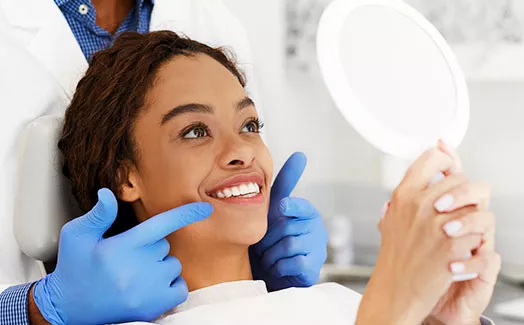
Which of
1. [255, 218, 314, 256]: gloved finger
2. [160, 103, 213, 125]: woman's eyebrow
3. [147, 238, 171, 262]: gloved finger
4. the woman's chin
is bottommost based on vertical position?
[255, 218, 314, 256]: gloved finger

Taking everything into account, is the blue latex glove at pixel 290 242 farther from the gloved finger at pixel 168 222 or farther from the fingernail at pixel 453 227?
the fingernail at pixel 453 227

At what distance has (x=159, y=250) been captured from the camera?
4.98 ft

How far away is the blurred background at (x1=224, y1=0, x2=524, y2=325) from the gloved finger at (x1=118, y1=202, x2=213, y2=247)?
36.7 inches

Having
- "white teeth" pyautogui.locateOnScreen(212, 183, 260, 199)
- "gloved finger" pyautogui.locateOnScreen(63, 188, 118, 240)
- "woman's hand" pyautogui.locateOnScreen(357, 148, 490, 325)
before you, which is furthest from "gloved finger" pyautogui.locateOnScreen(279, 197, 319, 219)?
"woman's hand" pyautogui.locateOnScreen(357, 148, 490, 325)

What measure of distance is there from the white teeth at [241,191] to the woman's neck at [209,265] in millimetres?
108

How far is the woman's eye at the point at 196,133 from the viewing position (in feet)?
5.25

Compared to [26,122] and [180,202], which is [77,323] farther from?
[26,122]

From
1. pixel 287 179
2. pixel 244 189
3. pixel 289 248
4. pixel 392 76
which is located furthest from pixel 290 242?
pixel 392 76

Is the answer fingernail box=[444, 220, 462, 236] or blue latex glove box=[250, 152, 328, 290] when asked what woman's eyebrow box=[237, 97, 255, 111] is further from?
fingernail box=[444, 220, 462, 236]

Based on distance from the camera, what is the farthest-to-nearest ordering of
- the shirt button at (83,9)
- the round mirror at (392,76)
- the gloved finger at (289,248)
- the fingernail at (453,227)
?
the shirt button at (83,9), the gloved finger at (289,248), the round mirror at (392,76), the fingernail at (453,227)

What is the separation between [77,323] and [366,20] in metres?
0.77

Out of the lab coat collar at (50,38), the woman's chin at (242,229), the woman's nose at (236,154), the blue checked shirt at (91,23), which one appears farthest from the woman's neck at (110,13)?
the woman's chin at (242,229)

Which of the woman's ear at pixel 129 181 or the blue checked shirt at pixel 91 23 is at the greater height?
the blue checked shirt at pixel 91 23

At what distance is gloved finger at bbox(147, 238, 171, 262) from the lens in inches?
59.1
